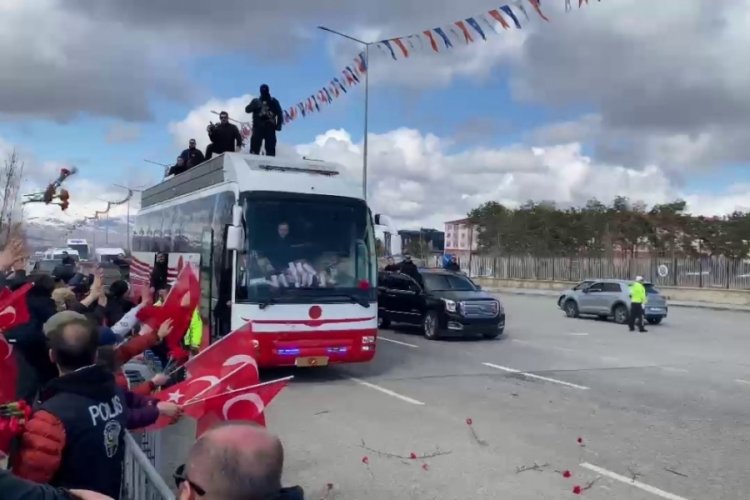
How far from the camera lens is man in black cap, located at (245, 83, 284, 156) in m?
16.1

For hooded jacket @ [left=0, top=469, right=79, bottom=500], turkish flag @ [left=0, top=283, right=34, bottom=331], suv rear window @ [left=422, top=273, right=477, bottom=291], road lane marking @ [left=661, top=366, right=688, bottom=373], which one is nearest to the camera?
hooded jacket @ [left=0, top=469, right=79, bottom=500]

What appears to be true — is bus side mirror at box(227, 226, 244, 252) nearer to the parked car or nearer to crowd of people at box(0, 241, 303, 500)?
crowd of people at box(0, 241, 303, 500)

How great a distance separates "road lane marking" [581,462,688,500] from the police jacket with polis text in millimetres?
4920

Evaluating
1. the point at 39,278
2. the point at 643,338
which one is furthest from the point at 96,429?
the point at 643,338

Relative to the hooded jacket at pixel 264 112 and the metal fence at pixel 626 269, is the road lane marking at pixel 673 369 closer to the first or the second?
the hooded jacket at pixel 264 112

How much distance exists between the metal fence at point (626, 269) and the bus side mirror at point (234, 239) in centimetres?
3292

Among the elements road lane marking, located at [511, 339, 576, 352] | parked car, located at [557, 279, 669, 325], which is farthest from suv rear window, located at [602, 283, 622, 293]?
road lane marking, located at [511, 339, 576, 352]

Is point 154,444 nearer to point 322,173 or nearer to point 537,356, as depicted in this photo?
point 322,173

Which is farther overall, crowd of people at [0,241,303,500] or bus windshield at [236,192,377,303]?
bus windshield at [236,192,377,303]

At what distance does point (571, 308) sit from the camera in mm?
29141

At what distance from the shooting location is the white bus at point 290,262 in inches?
458

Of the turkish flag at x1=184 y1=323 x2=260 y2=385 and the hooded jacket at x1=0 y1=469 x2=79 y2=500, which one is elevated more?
the turkish flag at x1=184 y1=323 x2=260 y2=385

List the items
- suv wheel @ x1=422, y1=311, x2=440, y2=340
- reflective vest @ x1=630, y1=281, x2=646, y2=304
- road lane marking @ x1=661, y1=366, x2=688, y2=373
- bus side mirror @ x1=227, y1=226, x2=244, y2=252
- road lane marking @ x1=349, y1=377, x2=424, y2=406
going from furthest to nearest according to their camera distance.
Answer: reflective vest @ x1=630, y1=281, x2=646, y2=304
suv wheel @ x1=422, y1=311, x2=440, y2=340
road lane marking @ x1=661, y1=366, x2=688, y2=373
bus side mirror @ x1=227, y1=226, x2=244, y2=252
road lane marking @ x1=349, y1=377, x2=424, y2=406

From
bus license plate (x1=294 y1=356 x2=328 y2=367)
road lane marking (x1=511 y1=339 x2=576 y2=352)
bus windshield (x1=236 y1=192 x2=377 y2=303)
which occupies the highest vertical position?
bus windshield (x1=236 y1=192 x2=377 y2=303)
